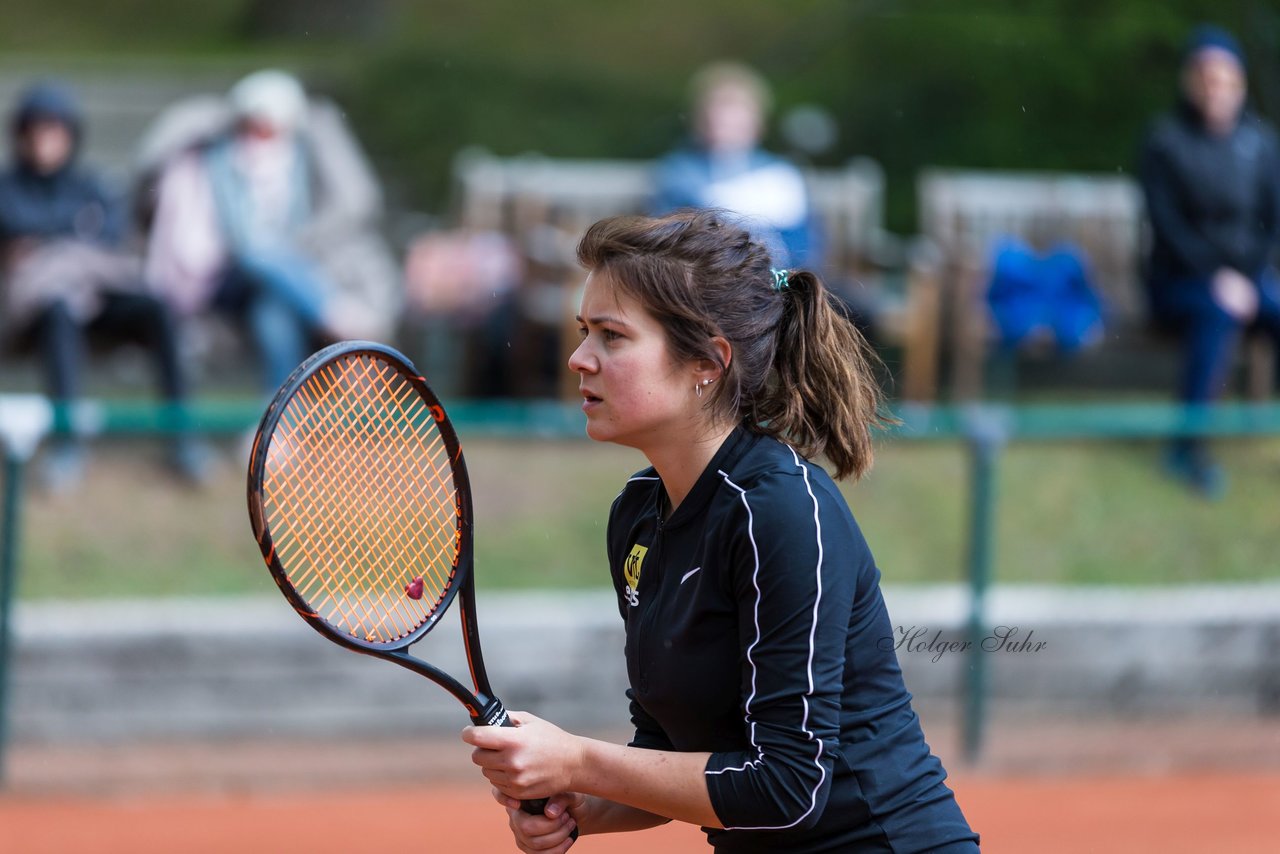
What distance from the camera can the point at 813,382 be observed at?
2291 mm

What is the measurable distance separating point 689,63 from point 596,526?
27.6ft

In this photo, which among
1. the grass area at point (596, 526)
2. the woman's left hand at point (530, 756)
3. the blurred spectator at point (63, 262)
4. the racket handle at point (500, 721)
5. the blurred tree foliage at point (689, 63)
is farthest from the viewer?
the blurred tree foliage at point (689, 63)

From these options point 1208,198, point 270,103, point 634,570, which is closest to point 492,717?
point 634,570

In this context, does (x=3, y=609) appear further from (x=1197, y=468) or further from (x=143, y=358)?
(x=1197, y=468)

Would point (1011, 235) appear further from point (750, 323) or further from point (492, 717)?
point (492, 717)

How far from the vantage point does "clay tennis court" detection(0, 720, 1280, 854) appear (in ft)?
17.5

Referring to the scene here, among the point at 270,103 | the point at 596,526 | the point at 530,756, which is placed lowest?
the point at 596,526

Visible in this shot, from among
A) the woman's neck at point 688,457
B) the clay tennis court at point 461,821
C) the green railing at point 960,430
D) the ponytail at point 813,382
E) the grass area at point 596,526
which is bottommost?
the clay tennis court at point 461,821

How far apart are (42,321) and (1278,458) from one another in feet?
16.2

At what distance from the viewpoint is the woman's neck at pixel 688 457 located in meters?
2.23

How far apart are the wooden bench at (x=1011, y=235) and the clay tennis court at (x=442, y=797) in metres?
2.38

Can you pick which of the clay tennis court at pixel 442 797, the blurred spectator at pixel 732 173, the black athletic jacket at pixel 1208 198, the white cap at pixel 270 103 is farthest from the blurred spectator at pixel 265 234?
the black athletic jacket at pixel 1208 198

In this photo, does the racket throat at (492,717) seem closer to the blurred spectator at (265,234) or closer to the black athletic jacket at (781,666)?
the black athletic jacket at (781,666)

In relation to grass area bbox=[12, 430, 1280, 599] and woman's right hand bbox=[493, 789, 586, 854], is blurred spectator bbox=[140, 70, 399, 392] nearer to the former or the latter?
grass area bbox=[12, 430, 1280, 599]
